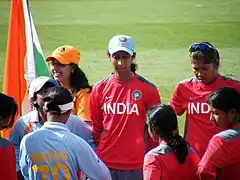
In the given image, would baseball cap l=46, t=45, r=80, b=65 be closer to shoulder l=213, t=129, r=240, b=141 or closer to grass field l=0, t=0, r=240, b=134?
shoulder l=213, t=129, r=240, b=141

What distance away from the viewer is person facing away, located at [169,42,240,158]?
4953mm

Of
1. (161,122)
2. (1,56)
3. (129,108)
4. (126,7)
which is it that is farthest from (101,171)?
(126,7)

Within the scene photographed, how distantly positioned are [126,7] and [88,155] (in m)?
13.9

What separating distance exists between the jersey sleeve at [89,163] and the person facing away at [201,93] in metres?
1.32

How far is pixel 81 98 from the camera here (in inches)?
207

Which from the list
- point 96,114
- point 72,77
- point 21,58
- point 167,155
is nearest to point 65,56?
point 72,77

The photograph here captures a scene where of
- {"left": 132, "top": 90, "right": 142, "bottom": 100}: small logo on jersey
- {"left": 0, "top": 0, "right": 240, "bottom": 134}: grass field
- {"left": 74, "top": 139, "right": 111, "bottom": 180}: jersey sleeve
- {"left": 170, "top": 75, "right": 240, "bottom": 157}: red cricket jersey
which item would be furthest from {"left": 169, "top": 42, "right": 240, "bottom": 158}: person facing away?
{"left": 0, "top": 0, "right": 240, "bottom": 134}: grass field

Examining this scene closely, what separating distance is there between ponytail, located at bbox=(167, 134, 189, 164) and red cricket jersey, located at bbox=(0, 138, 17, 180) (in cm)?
95

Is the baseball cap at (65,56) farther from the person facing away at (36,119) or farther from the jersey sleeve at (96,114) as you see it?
the person facing away at (36,119)

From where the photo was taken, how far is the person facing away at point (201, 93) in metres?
4.95

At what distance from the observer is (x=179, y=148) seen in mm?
3867

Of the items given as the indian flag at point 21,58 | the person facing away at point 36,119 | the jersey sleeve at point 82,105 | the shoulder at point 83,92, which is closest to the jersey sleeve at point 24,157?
the person facing away at point 36,119

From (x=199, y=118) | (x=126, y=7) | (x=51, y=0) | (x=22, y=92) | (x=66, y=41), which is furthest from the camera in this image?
(x=51, y=0)

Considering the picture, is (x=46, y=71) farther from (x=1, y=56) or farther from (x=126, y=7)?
(x=126, y=7)
